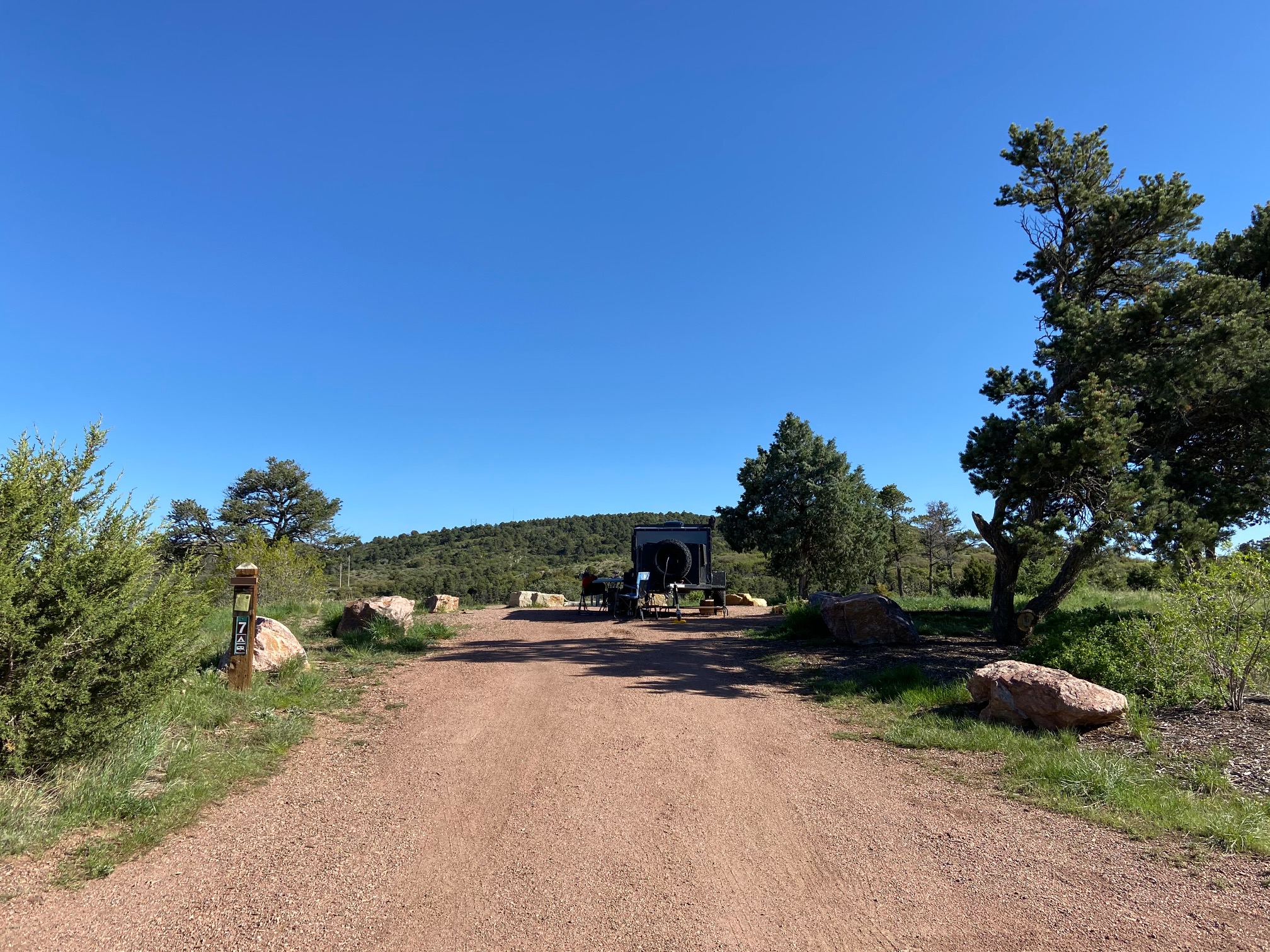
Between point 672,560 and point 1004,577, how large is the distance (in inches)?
336

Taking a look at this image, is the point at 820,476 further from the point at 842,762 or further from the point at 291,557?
the point at 842,762

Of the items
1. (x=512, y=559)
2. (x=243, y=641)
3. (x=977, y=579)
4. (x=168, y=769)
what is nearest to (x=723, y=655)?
(x=243, y=641)

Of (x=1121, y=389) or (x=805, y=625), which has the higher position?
(x=1121, y=389)

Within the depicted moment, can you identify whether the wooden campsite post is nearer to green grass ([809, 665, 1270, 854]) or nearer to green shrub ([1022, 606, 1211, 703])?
green grass ([809, 665, 1270, 854])

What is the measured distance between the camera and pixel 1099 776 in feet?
16.6

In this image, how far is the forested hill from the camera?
145 feet

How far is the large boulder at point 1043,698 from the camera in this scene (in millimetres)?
6230

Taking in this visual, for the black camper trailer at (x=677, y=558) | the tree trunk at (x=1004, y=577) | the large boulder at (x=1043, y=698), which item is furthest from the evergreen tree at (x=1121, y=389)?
the black camper trailer at (x=677, y=558)

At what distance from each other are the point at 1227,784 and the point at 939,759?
1.95m

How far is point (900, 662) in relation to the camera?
32.8 feet

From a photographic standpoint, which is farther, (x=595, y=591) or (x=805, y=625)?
(x=595, y=591)

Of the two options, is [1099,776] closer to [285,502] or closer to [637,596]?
[637,596]

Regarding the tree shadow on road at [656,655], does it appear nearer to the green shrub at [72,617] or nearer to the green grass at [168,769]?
the green grass at [168,769]

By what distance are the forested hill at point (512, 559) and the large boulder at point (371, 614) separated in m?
18.7
